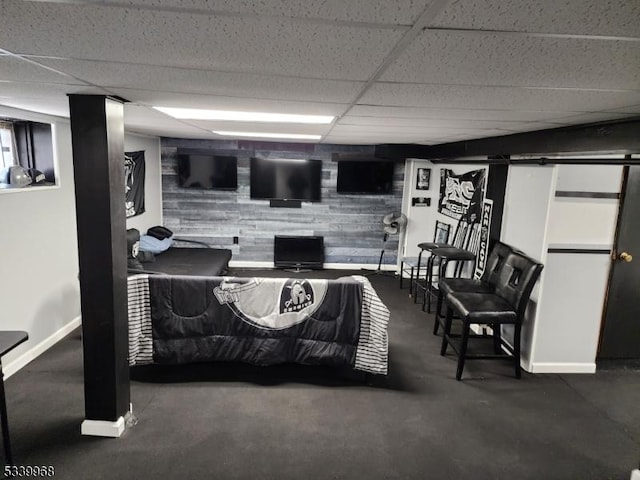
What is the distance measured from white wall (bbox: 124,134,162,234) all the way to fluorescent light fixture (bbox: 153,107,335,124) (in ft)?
9.28

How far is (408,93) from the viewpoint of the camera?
1.78 metres

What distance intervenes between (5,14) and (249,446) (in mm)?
2431

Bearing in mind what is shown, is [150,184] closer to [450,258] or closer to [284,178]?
[284,178]

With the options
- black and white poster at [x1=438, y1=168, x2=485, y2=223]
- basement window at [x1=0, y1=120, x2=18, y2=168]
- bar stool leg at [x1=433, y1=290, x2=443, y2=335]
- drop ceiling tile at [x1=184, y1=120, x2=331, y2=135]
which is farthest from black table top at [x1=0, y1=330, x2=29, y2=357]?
black and white poster at [x1=438, y1=168, x2=485, y2=223]

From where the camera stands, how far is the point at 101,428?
2.57 metres

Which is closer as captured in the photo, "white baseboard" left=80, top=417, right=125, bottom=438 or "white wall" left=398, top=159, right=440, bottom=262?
"white baseboard" left=80, top=417, right=125, bottom=438

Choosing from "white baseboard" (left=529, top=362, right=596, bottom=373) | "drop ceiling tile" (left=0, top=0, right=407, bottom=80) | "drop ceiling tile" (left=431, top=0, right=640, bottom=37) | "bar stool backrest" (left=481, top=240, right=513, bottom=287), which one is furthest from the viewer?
"bar stool backrest" (left=481, top=240, right=513, bottom=287)

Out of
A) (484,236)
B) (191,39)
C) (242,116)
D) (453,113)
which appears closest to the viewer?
(191,39)

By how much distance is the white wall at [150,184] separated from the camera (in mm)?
5675

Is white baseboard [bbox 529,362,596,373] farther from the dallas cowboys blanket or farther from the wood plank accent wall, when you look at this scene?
the wood plank accent wall

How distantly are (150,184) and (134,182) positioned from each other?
735mm

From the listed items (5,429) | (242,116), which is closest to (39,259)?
(5,429)

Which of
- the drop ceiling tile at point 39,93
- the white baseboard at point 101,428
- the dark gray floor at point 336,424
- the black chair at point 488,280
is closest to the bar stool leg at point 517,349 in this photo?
the dark gray floor at point 336,424

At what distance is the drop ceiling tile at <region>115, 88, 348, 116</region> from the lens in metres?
2.10
